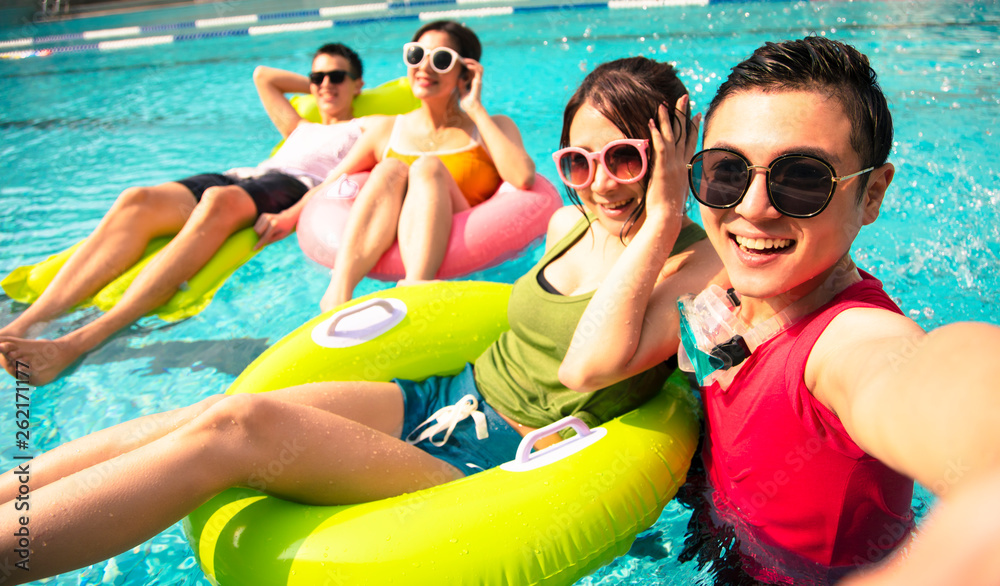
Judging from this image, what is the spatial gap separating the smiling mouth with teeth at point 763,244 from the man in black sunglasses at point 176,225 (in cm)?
291

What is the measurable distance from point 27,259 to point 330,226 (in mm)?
2319

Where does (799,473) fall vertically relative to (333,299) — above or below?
above

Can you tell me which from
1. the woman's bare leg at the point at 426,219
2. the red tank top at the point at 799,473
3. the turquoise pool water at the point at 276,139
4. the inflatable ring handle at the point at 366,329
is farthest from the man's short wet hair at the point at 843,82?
the woman's bare leg at the point at 426,219

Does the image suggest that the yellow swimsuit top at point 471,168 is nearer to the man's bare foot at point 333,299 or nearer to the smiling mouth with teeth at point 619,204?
the man's bare foot at point 333,299

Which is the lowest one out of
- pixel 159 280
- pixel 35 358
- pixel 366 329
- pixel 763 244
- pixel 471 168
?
pixel 35 358

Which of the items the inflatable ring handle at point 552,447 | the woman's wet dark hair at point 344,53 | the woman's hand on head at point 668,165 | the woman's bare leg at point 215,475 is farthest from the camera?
the woman's wet dark hair at point 344,53

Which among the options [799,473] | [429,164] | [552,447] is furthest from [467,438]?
[429,164]

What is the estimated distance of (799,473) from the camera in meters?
1.31

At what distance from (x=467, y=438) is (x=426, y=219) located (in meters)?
1.46

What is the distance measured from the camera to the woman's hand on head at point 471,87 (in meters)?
3.61

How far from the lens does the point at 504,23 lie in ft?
31.9

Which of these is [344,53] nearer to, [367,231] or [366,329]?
[367,231]

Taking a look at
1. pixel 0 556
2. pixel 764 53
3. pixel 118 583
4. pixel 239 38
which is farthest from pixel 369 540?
pixel 239 38

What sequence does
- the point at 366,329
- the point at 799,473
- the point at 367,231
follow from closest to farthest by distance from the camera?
the point at 799,473 < the point at 366,329 < the point at 367,231
